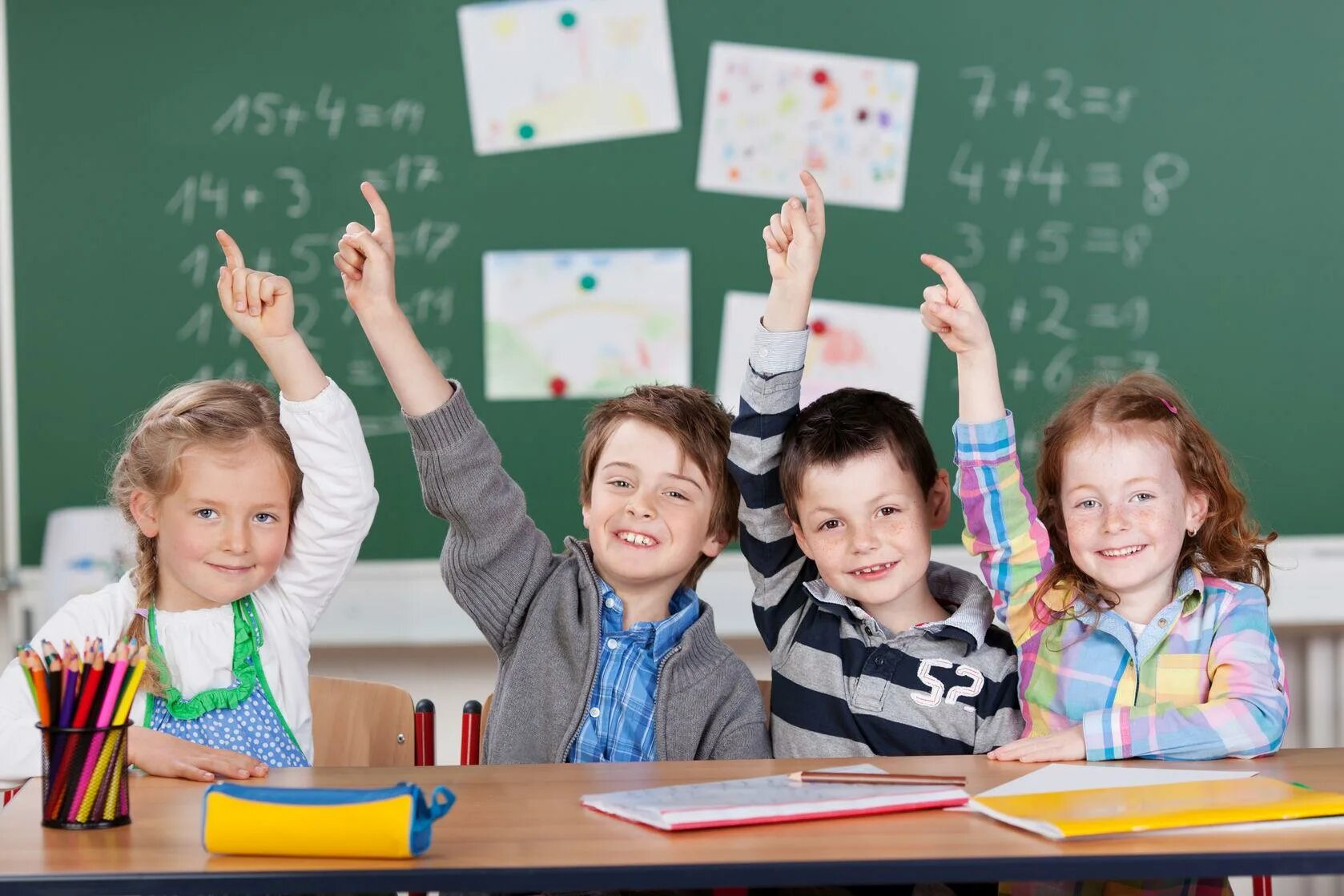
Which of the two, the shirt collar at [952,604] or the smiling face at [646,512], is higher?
the smiling face at [646,512]

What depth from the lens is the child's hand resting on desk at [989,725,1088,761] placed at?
4.91 feet

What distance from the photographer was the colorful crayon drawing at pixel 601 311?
293cm

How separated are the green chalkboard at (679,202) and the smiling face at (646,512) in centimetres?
100

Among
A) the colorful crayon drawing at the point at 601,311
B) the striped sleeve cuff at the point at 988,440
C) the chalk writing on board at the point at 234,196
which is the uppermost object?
the chalk writing on board at the point at 234,196

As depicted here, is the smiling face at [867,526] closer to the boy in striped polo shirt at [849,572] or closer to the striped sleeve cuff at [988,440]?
the boy in striped polo shirt at [849,572]

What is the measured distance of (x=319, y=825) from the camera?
109 cm

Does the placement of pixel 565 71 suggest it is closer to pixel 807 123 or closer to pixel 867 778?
pixel 807 123

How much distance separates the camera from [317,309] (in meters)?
2.96

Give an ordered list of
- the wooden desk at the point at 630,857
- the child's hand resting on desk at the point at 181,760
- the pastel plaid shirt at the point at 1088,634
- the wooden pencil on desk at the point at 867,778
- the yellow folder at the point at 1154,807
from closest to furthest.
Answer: the wooden desk at the point at 630,857 → the yellow folder at the point at 1154,807 → the wooden pencil on desk at the point at 867,778 → the child's hand resting on desk at the point at 181,760 → the pastel plaid shirt at the point at 1088,634

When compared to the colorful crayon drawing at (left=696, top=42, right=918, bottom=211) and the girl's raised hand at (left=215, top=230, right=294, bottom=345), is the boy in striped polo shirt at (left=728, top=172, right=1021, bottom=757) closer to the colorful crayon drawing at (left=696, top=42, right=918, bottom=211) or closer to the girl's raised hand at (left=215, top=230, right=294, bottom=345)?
the girl's raised hand at (left=215, top=230, right=294, bottom=345)

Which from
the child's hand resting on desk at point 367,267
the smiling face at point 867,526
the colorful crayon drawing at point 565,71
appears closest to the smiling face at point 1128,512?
the smiling face at point 867,526

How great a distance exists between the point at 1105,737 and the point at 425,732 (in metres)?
0.92

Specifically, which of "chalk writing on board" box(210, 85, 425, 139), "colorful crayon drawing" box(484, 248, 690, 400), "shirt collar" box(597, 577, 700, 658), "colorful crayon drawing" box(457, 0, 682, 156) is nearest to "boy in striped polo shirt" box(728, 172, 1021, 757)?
"shirt collar" box(597, 577, 700, 658)

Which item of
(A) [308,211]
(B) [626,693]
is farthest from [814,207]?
(A) [308,211]
